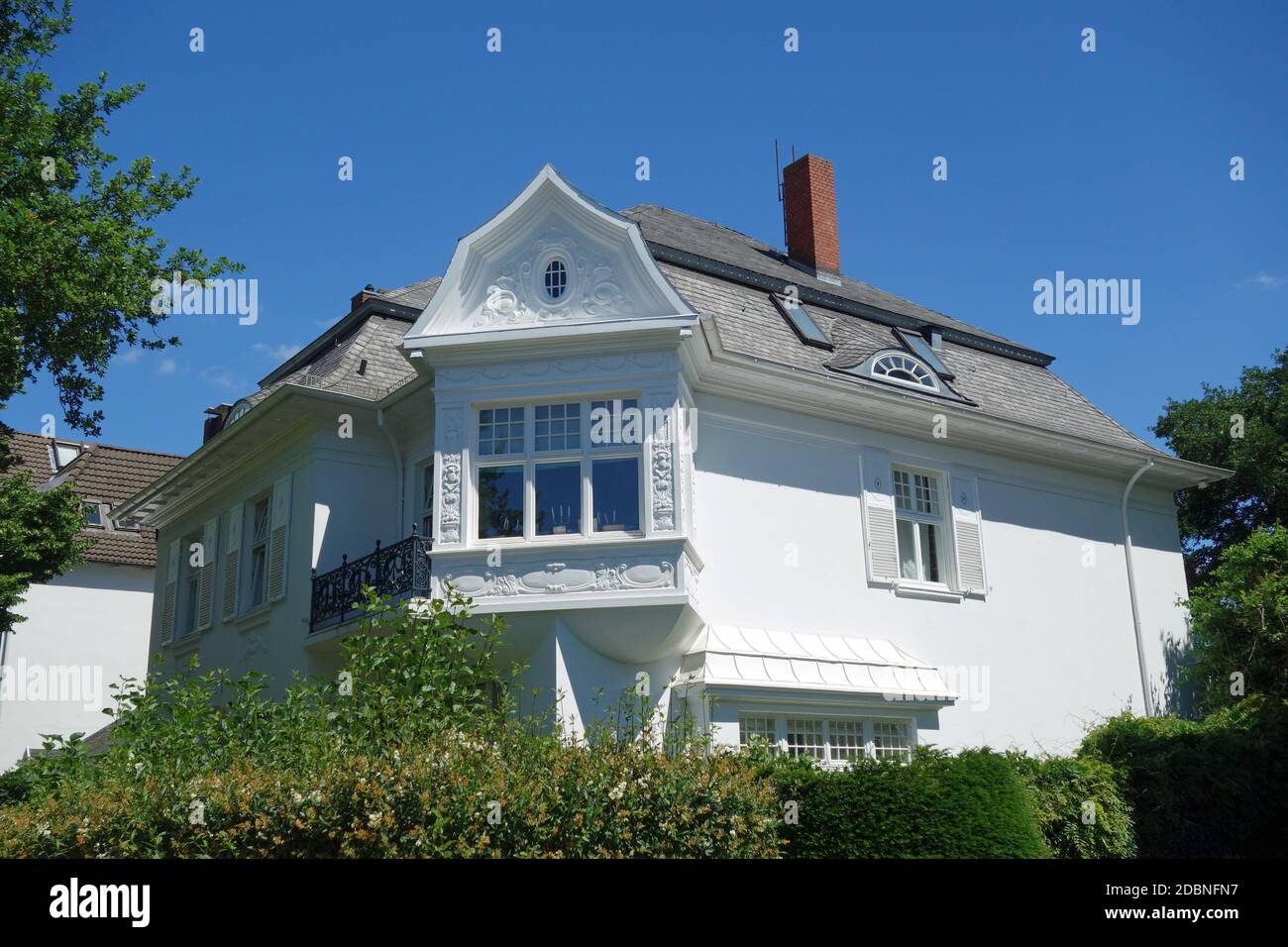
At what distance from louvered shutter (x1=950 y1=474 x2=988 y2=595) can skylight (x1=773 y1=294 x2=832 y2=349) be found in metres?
2.99

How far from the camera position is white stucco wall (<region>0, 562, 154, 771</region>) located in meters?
32.1

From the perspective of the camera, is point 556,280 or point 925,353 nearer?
point 556,280

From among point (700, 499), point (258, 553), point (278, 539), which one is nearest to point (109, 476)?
point (258, 553)

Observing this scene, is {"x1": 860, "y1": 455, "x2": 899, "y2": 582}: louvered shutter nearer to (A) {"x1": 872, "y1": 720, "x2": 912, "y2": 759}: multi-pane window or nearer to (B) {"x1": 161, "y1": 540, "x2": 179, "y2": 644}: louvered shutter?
(A) {"x1": 872, "y1": 720, "x2": 912, "y2": 759}: multi-pane window

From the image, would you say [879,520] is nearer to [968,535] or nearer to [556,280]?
[968,535]

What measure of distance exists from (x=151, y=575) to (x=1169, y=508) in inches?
1034

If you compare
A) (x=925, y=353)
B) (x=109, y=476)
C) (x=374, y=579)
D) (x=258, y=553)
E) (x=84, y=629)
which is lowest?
(x=374, y=579)

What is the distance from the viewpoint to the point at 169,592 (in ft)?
75.6

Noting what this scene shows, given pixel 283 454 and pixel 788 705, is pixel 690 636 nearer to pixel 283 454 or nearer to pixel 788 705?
pixel 788 705

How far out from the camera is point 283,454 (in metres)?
18.9

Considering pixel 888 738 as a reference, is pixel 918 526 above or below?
above

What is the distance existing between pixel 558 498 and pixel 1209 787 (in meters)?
8.84

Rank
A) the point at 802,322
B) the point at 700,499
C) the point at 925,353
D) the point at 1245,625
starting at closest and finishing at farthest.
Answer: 1. the point at 700,499
2. the point at 1245,625
3. the point at 802,322
4. the point at 925,353

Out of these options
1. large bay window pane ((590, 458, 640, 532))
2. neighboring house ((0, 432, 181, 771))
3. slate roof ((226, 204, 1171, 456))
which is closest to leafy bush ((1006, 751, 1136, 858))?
large bay window pane ((590, 458, 640, 532))
